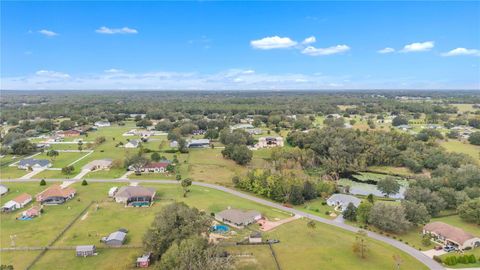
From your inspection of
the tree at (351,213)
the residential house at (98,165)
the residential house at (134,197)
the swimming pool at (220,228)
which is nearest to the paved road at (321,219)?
the tree at (351,213)

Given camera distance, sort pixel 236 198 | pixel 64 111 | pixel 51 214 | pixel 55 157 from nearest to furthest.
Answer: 1. pixel 51 214
2. pixel 236 198
3. pixel 55 157
4. pixel 64 111

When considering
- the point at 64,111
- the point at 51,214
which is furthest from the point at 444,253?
the point at 64,111

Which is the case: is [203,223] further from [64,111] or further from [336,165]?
[64,111]

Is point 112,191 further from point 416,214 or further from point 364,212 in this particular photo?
point 416,214

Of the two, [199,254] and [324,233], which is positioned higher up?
[199,254]

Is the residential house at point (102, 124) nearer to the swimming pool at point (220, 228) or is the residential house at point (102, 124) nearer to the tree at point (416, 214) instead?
the swimming pool at point (220, 228)

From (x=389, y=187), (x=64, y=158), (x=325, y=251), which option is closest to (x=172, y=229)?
(x=325, y=251)

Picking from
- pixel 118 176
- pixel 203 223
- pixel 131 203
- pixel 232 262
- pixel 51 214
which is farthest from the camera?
pixel 118 176
